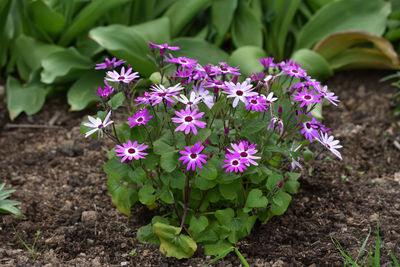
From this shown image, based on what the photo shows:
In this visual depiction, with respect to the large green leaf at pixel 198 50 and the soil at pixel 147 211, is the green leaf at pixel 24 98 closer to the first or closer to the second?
the soil at pixel 147 211

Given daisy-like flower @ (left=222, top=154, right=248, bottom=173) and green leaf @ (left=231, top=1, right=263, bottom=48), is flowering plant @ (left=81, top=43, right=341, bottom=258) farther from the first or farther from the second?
green leaf @ (left=231, top=1, right=263, bottom=48)

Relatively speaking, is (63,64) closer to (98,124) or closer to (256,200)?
(98,124)

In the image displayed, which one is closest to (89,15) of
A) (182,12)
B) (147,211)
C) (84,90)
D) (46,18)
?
(46,18)

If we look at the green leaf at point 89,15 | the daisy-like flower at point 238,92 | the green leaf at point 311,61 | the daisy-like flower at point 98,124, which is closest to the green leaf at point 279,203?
the daisy-like flower at point 238,92

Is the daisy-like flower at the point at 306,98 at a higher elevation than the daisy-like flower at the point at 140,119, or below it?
higher

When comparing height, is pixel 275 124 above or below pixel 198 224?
above

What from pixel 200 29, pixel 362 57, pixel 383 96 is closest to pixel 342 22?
pixel 362 57
